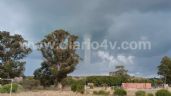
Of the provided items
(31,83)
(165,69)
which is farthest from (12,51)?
(165,69)

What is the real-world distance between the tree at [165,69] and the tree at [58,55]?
46.6 m

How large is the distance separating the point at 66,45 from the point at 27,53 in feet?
30.0

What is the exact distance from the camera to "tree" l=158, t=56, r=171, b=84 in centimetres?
11062

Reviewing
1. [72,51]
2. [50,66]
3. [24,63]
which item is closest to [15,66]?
[24,63]

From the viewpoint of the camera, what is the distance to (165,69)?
111 m

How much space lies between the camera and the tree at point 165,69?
4355 inches

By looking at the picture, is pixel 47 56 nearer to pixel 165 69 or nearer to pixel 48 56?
pixel 48 56

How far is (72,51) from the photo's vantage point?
234 feet

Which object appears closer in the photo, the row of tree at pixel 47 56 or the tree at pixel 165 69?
the row of tree at pixel 47 56

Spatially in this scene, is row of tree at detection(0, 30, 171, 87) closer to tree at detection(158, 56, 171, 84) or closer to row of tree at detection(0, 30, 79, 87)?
row of tree at detection(0, 30, 79, 87)

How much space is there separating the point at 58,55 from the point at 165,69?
1955 inches

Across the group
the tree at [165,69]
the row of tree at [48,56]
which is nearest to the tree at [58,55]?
the row of tree at [48,56]

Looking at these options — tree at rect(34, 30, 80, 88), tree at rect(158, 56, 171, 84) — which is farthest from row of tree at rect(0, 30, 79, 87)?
tree at rect(158, 56, 171, 84)

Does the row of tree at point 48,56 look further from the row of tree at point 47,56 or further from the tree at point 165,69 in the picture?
the tree at point 165,69
